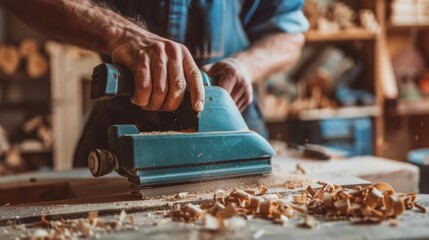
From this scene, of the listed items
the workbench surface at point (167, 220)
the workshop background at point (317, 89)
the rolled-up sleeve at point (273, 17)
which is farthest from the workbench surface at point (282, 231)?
the workshop background at point (317, 89)

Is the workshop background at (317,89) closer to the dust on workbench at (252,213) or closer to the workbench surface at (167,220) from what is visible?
the workbench surface at (167,220)

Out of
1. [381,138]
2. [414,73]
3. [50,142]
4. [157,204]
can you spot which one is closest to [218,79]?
[157,204]

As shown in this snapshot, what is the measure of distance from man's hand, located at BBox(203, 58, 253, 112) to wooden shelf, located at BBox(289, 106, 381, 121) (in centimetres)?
198

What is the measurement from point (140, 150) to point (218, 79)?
0.42m

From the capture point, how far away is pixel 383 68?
12.3ft

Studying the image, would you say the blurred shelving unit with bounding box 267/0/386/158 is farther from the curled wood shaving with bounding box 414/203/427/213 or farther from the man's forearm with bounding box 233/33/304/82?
the curled wood shaving with bounding box 414/203/427/213

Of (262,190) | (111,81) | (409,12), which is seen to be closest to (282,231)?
(262,190)

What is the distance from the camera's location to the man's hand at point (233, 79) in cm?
151

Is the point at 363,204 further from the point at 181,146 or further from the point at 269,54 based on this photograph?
the point at 269,54

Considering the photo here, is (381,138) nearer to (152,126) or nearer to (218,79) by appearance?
(218,79)

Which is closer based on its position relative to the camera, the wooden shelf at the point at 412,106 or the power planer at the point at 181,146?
the power planer at the point at 181,146

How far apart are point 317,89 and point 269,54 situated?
5.79 feet

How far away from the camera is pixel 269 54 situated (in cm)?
199

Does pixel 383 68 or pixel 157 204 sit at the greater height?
pixel 383 68
